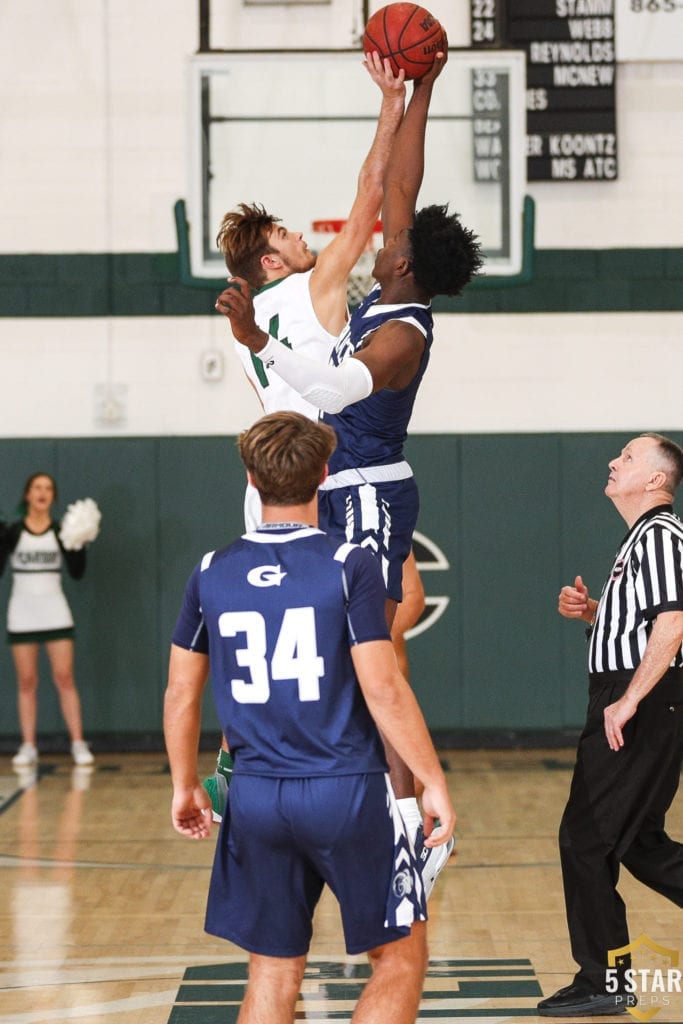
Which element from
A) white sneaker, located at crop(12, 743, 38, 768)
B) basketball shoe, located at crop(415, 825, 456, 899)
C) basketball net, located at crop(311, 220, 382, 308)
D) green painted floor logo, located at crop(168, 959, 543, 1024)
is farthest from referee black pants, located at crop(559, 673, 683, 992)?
white sneaker, located at crop(12, 743, 38, 768)

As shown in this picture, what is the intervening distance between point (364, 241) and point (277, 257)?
0.33 meters

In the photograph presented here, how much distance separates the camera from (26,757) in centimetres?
946

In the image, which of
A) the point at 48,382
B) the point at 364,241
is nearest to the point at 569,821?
the point at 364,241

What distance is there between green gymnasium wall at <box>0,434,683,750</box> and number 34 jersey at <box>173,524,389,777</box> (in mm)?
6630

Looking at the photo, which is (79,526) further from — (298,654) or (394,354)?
(298,654)

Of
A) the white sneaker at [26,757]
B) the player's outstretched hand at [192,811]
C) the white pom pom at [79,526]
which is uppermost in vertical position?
the white pom pom at [79,526]

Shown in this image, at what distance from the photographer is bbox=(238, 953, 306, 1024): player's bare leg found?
325 centimetres

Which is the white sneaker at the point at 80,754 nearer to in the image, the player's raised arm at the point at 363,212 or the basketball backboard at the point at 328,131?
the basketball backboard at the point at 328,131

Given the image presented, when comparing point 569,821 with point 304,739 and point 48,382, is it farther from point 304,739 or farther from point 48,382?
point 48,382

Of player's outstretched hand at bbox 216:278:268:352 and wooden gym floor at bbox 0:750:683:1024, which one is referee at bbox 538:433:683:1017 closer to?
wooden gym floor at bbox 0:750:683:1024

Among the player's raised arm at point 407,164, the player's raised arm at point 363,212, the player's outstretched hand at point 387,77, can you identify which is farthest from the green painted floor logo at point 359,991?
the player's outstretched hand at point 387,77

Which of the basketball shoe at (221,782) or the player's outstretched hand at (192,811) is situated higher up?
the player's outstretched hand at (192,811)

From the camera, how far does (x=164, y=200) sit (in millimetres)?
9992

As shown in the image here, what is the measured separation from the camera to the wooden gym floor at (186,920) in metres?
4.66
